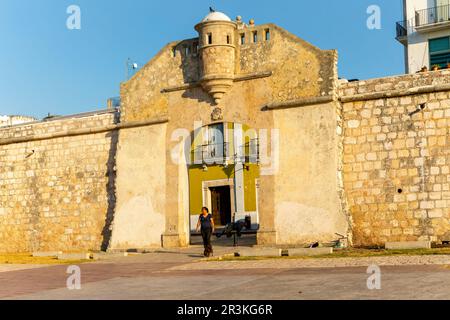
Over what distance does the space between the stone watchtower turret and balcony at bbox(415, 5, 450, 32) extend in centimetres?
1121

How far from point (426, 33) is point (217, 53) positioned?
40.2 ft

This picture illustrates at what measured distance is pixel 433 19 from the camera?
27141mm

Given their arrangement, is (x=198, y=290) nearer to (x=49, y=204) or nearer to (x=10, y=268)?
(x=10, y=268)

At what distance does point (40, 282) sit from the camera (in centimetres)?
1198

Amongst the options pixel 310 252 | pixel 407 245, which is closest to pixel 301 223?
pixel 310 252

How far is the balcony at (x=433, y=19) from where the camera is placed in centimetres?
2663

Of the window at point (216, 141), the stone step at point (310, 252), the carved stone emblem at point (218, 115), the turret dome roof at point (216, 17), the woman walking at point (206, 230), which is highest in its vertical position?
the turret dome roof at point (216, 17)

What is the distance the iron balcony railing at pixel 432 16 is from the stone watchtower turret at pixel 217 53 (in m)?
11.4

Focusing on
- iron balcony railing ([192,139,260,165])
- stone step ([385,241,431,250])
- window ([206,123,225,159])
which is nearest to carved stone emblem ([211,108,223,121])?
stone step ([385,241,431,250])

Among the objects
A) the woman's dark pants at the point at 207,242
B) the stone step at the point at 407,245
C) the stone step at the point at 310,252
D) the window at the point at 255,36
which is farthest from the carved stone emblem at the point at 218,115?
the stone step at the point at 407,245

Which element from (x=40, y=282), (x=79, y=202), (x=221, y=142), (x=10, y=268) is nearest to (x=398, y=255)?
(x=40, y=282)

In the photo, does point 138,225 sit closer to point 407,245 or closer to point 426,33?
point 407,245

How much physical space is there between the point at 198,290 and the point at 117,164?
12.0 meters

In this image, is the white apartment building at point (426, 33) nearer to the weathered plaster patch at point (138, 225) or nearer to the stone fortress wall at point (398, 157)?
the stone fortress wall at point (398, 157)
